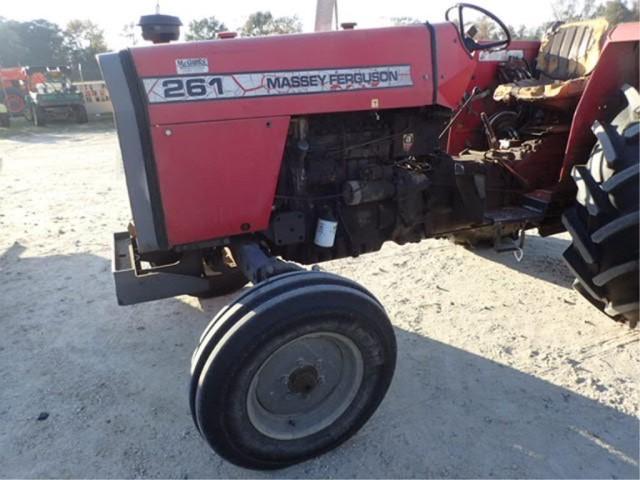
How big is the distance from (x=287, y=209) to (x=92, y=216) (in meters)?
3.62

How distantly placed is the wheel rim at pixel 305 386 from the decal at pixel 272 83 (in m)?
1.10

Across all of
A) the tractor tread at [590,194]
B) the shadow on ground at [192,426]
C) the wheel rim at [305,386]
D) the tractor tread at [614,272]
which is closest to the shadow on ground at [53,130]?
the shadow on ground at [192,426]

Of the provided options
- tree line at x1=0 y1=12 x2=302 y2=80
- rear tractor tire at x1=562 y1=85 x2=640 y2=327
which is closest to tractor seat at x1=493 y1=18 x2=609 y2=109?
rear tractor tire at x1=562 y1=85 x2=640 y2=327

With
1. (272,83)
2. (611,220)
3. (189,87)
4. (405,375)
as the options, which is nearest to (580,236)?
(611,220)

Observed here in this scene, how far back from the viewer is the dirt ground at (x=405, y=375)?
2178mm

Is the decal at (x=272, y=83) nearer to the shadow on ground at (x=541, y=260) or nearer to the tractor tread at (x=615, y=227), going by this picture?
the tractor tread at (x=615, y=227)

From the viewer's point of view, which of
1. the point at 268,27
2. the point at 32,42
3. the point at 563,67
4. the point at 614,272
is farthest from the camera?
the point at 32,42

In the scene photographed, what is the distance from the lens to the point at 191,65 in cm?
221

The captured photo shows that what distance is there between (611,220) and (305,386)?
1647mm

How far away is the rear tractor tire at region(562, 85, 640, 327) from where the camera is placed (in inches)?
94.3

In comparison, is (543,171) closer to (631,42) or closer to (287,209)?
(631,42)

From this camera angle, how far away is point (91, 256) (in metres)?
4.36

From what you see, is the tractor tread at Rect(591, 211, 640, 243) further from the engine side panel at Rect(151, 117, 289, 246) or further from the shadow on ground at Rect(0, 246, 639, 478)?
the engine side panel at Rect(151, 117, 289, 246)

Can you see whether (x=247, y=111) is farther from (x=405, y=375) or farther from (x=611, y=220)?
(x=611, y=220)
